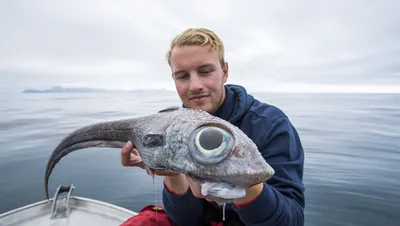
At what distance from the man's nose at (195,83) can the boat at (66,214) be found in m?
3.80

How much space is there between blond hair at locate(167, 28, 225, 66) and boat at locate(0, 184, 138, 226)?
4102 millimetres

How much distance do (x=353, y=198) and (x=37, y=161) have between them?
48.3 feet

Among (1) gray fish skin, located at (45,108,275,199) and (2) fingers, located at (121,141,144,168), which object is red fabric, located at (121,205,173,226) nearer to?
(2) fingers, located at (121,141,144,168)

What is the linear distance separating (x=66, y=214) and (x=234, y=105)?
199 inches

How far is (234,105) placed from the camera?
4000 millimetres

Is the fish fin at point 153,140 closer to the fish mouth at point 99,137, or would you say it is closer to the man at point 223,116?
the man at point 223,116

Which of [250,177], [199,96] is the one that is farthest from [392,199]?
[250,177]

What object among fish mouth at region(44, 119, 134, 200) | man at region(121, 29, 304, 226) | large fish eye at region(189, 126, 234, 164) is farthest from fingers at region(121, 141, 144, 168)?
large fish eye at region(189, 126, 234, 164)

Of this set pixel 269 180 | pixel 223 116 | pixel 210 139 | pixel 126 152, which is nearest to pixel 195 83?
pixel 223 116

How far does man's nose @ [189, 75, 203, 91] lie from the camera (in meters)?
3.49

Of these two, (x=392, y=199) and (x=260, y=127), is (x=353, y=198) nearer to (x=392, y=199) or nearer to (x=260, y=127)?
(x=392, y=199)

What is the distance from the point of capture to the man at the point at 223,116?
10.1 ft

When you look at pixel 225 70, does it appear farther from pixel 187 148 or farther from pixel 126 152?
pixel 187 148

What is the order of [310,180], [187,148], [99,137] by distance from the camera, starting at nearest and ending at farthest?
[187,148], [99,137], [310,180]
